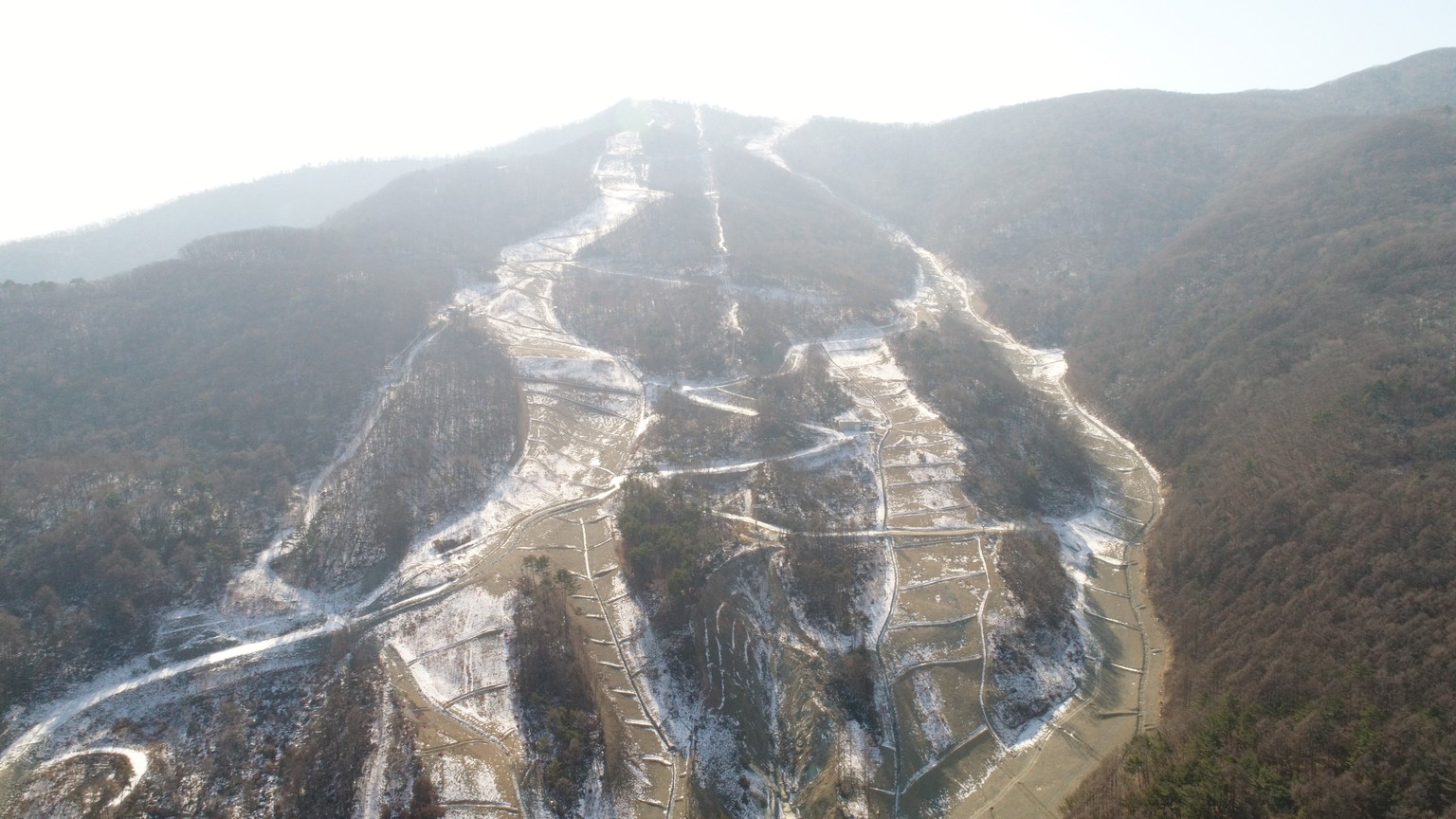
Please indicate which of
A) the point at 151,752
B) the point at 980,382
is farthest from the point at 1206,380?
the point at 151,752

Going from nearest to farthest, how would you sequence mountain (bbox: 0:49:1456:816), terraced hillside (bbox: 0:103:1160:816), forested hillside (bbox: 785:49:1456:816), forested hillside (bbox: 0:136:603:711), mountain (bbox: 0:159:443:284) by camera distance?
forested hillside (bbox: 785:49:1456:816)
mountain (bbox: 0:49:1456:816)
terraced hillside (bbox: 0:103:1160:816)
forested hillside (bbox: 0:136:603:711)
mountain (bbox: 0:159:443:284)

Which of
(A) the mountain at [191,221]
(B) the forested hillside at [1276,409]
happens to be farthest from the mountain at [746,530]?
(A) the mountain at [191,221]

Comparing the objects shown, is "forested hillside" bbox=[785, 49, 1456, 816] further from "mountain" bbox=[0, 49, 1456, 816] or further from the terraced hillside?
the terraced hillside

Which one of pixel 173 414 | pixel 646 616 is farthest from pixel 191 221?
pixel 646 616

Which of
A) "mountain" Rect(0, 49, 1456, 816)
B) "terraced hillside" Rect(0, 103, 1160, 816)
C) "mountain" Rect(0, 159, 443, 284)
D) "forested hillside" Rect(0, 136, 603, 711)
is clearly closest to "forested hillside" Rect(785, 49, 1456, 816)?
"mountain" Rect(0, 49, 1456, 816)

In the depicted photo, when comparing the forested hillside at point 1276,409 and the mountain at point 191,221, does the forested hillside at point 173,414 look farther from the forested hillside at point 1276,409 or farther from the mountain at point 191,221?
the mountain at point 191,221

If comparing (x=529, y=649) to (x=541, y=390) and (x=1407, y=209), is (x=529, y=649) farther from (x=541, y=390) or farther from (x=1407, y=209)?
(x=1407, y=209)
